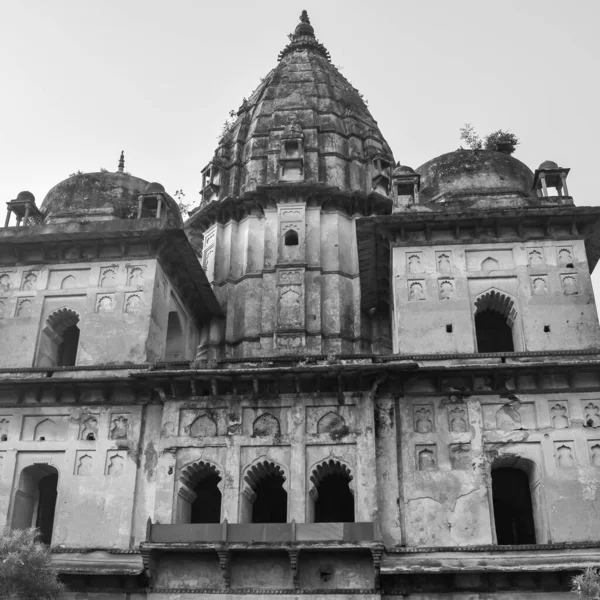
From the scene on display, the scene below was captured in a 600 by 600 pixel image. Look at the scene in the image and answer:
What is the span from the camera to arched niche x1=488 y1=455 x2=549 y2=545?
61.4 ft

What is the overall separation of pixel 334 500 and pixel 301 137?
12.6 metres

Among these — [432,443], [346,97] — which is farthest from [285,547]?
[346,97]

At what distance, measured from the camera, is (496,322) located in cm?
2230

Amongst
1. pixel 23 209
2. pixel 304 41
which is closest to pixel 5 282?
pixel 23 209

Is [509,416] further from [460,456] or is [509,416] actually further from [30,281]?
[30,281]

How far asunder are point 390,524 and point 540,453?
11.1 ft

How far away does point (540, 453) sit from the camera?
1884cm

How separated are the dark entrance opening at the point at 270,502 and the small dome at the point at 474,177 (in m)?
8.15

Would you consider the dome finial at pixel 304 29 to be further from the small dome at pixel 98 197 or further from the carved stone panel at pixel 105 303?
the carved stone panel at pixel 105 303

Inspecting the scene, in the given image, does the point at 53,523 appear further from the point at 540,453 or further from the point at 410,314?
the point at 540,453

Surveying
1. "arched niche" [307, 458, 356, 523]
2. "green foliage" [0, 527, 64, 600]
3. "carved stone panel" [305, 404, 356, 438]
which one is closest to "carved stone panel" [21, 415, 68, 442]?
"green foliage" [0, 527, 64, 600]

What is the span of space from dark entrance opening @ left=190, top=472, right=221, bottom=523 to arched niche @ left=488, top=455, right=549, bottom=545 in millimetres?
6103

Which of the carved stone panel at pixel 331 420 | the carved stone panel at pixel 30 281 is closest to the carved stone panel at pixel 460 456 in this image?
the carved stone panel at pixel 331 420

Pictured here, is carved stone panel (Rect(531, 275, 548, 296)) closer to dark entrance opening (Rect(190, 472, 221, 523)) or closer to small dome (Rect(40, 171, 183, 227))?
dark entrance opening (Rect(190, 472, 221, 523))
